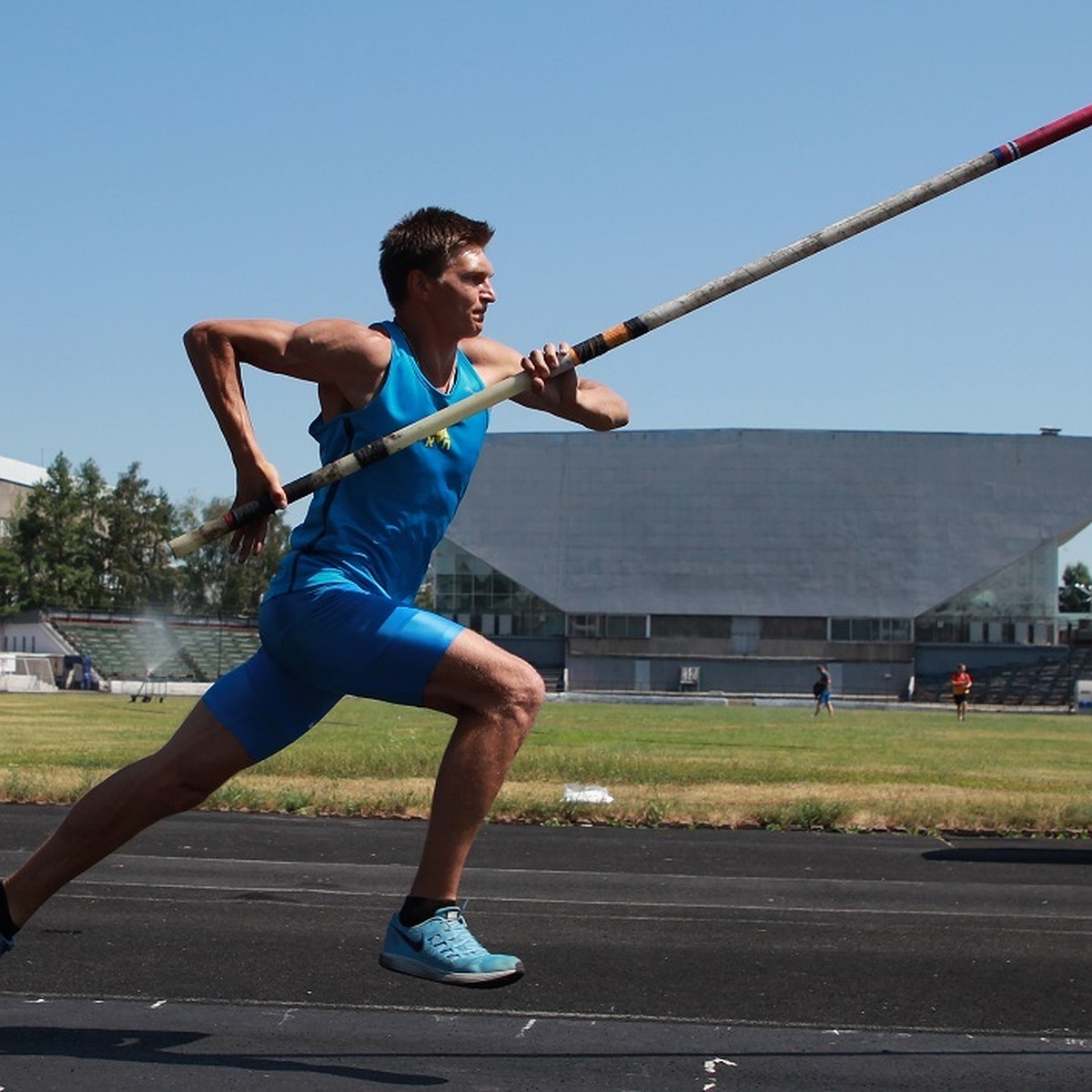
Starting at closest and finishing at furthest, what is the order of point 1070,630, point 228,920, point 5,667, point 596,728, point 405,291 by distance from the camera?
point 405,291, point 228,920, point 596,728, point 5,667, point 1070,630

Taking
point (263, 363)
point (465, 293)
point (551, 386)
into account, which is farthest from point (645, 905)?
point (263, 363)

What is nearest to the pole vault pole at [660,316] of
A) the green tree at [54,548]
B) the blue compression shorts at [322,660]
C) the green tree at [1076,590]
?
the blue compression shorts at [322,660]

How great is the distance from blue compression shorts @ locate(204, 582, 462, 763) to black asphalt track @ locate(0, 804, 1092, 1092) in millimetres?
862

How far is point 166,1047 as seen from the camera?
177 inches

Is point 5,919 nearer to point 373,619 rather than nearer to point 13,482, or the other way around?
point 373,619

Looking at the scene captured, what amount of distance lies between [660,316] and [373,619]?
115 centimetres

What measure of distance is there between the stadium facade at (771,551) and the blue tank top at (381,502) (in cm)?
8069

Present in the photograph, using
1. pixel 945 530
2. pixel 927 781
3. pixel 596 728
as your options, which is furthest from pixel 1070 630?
pixel 927 781

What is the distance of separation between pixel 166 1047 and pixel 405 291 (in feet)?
6.84

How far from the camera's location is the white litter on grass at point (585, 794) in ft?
42.5

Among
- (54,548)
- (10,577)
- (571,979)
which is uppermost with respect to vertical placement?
(54,548)

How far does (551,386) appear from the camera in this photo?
477cm

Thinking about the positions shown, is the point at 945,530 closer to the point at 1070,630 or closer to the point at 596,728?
the point at 1070,630

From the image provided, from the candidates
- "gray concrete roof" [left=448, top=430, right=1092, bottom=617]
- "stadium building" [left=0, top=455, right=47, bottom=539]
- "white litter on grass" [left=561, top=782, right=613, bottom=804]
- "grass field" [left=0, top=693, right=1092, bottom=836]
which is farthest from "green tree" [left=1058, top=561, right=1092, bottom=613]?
"white litter on grass" [left=561, top=782, right=613, bottom=804]
